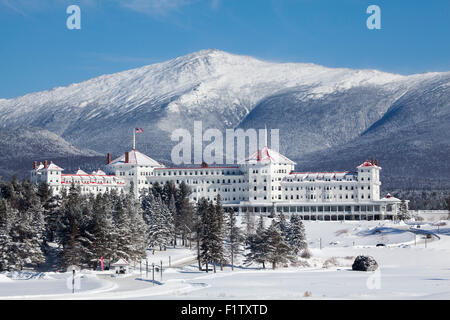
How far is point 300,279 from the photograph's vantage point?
279ft

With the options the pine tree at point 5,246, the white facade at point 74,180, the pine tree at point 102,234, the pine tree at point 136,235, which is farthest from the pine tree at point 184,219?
the pine tree at point 5,246

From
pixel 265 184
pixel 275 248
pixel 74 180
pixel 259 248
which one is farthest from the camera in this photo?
pixel 265 184

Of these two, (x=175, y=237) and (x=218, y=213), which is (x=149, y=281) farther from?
(x=175, y=237)

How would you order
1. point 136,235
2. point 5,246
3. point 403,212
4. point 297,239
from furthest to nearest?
1. point 403,212
2. point 297,239
3. point 136,235
4. point 5,246

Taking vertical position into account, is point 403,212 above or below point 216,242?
above

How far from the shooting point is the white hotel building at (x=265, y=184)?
6983 inches

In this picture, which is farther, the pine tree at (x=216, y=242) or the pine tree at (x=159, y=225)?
A: the pine tree at (x=159, y=225)

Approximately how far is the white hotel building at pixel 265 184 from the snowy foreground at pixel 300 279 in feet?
114

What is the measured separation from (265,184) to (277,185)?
8.83 ft

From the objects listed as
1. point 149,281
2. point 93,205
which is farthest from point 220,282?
point 93,205

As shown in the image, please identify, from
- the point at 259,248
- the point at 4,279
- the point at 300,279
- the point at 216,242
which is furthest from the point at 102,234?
the point at 300,279

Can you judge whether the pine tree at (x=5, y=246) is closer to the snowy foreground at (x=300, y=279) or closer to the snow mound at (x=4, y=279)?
the snowy foreground at (x=300, y=279)

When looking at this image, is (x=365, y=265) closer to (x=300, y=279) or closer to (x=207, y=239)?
(x=300, y=279)
